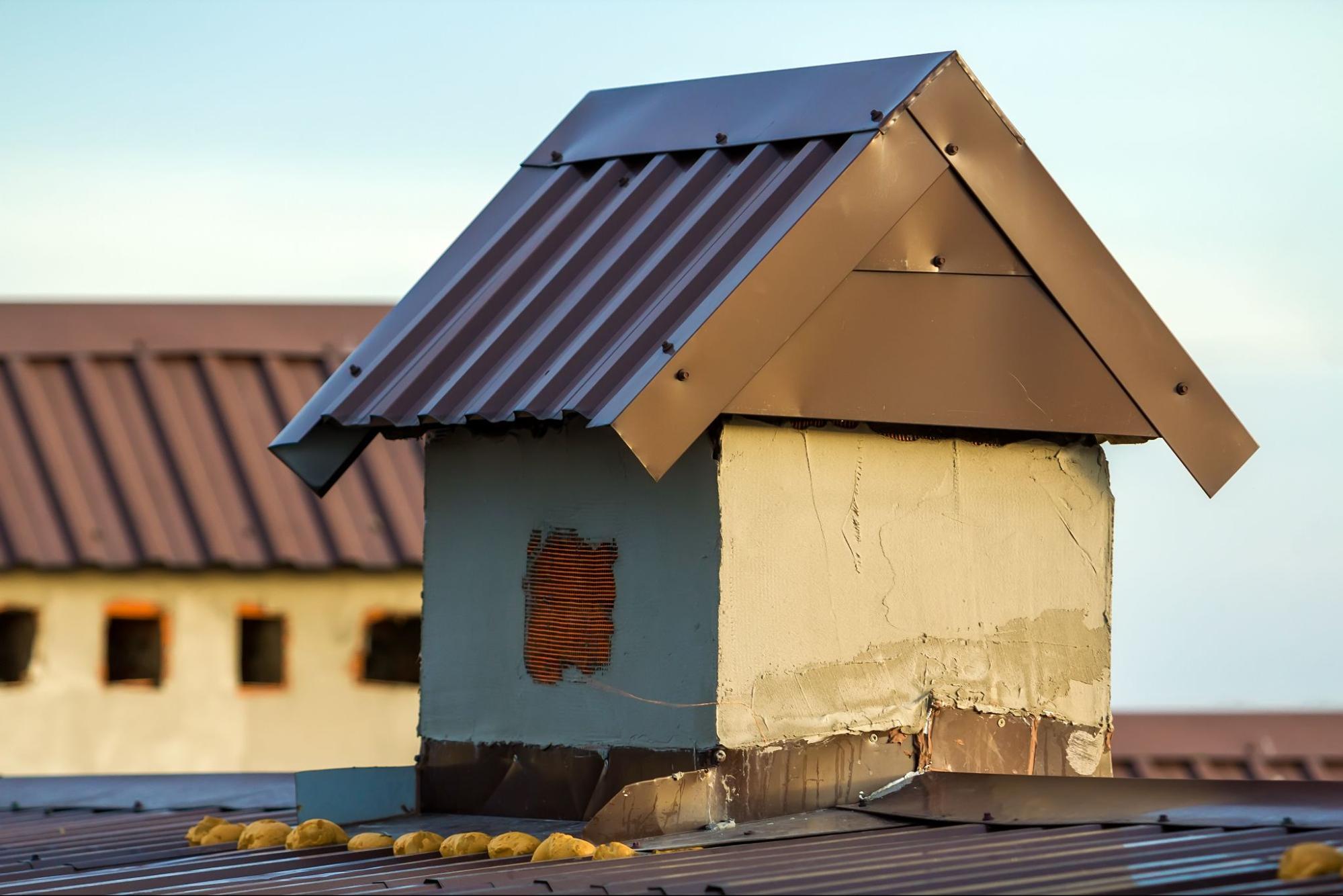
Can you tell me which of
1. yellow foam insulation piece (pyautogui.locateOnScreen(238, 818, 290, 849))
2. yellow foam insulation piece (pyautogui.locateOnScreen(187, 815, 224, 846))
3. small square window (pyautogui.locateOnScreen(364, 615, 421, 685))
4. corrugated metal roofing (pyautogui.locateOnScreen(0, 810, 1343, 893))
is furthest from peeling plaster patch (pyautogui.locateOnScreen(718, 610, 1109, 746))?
small square window (pyautogui.locateOnScreen(364, 615, 421, 685))

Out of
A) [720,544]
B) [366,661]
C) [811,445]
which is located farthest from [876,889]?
[366,661]

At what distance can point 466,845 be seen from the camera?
16.4 ft

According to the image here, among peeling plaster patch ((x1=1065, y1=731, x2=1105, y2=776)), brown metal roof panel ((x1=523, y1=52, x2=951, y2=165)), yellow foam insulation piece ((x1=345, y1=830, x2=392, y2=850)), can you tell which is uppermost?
brown metal roof panel ((x1=523, y1=52, x2=951, y2=165))

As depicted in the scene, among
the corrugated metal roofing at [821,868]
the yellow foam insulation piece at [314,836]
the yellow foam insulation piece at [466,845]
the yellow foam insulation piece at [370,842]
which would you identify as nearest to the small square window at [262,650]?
the corrugated metal roofing at [821,868]

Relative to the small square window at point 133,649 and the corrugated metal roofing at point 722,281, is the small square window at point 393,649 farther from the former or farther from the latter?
the corrugated metal roofing at point 722,281

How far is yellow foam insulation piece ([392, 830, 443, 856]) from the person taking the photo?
5.10 metres

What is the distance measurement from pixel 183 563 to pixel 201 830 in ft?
23.7

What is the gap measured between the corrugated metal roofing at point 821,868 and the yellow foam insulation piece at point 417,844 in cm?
4

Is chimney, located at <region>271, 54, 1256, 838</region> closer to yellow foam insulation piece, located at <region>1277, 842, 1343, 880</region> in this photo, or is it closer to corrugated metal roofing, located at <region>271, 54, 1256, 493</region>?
corrugated metal roofing, located at <region>271, 54, 1256, 493</region>

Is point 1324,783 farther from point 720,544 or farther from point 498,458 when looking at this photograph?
point 498,458

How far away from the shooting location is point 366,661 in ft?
45.0

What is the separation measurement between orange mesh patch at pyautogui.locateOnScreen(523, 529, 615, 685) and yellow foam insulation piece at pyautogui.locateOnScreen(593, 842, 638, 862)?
826mm

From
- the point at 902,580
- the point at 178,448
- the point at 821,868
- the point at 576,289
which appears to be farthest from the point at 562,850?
the point at 178,448

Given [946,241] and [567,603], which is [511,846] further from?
[946,241]
